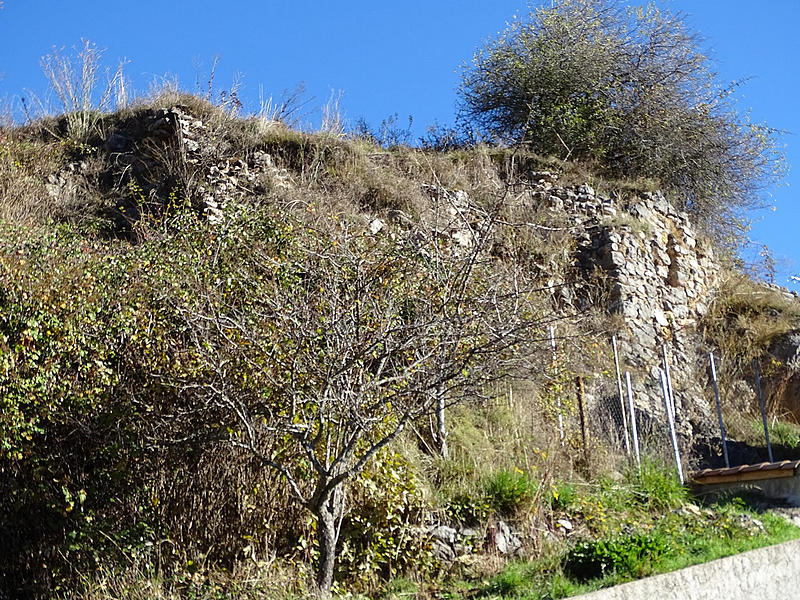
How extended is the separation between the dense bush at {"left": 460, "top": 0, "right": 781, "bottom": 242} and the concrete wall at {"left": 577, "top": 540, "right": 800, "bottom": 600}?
9996 millimetres

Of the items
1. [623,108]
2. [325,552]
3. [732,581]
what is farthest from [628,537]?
[623,108]

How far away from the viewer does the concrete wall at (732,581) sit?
6.22 m

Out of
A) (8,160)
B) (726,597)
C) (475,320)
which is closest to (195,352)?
(475,320)

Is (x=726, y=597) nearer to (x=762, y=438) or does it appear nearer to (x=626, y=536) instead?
(x=626, y=536)

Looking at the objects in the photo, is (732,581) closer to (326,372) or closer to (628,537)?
(628,537)

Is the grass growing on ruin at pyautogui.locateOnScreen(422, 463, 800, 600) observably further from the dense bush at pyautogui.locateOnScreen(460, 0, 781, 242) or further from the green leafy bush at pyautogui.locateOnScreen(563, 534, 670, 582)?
the dense bush at pyautogui.locateOnScreen(460, 0, 781, 242)

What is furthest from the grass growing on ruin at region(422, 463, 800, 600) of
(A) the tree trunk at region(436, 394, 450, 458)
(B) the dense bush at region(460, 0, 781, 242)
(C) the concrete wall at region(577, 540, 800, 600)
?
(B) the dense bush at region(460, 0, 781, 242)

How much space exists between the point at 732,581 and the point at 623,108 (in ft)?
39.4

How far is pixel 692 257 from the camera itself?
1502 centimetres

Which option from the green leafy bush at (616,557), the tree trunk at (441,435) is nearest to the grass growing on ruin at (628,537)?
the green leafy bush at (616,557)

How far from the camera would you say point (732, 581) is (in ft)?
22.8

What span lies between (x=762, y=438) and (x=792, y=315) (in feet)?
10.3

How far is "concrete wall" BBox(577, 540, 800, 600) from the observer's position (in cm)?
622

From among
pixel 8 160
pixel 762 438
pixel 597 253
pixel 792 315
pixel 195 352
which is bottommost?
pixel 762 438
